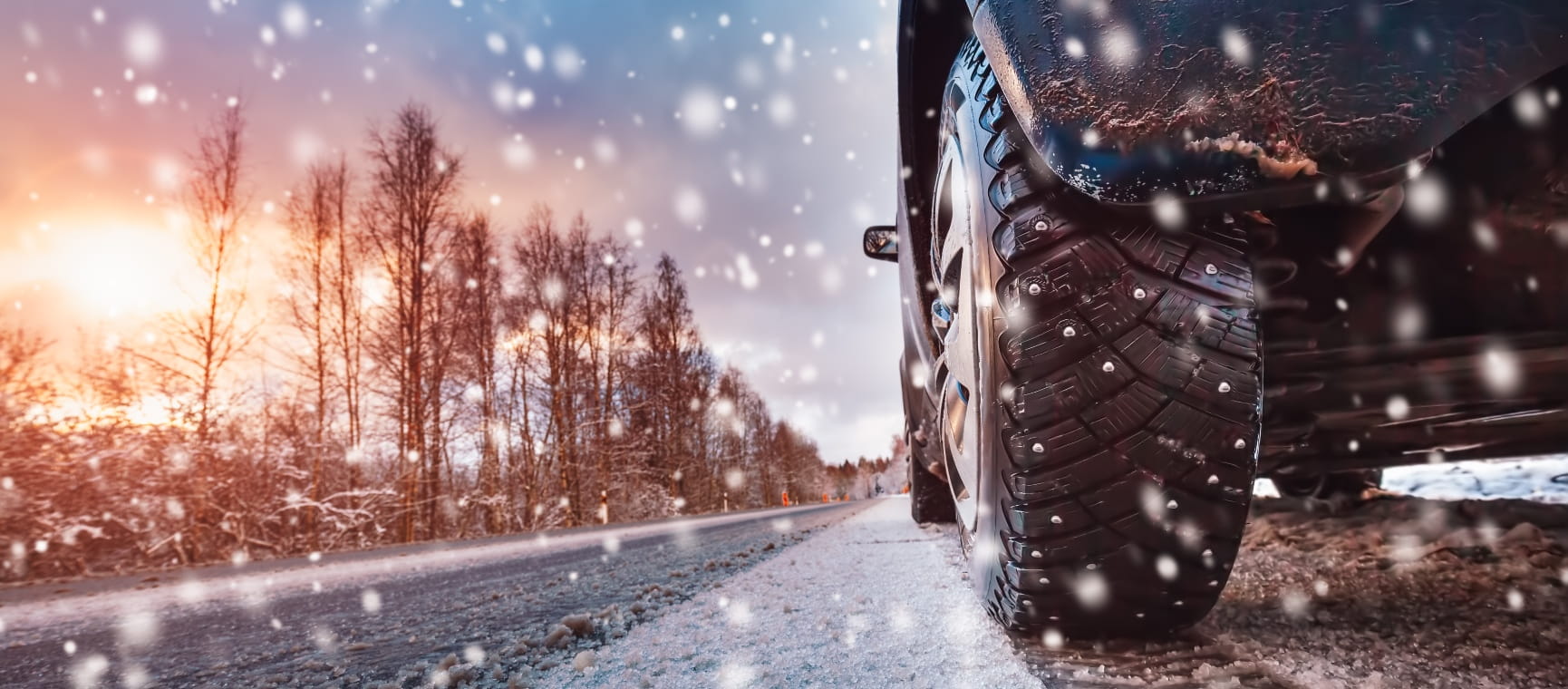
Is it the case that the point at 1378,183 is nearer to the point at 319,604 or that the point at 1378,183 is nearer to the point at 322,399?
the point at 319,604

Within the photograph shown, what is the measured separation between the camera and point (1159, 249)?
1.07m

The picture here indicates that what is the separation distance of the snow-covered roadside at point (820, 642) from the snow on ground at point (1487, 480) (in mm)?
2088

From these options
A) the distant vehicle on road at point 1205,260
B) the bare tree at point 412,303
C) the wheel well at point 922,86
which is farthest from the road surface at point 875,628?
the bare tree at point 412,303

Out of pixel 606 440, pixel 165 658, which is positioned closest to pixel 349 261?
pixel 606 440

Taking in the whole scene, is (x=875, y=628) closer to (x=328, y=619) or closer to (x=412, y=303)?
(x=328, y=619)

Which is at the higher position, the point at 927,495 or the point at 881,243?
the point at 881,243

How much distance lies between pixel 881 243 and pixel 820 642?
5.07 ft

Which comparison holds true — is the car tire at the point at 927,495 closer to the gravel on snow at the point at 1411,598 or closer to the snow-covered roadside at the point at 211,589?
the gravel on snow at the point at 1411,598

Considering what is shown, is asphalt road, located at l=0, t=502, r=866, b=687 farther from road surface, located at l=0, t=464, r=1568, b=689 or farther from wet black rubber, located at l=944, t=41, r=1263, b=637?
wet black rubber, located at l=944, t=41, r=1263, b=637

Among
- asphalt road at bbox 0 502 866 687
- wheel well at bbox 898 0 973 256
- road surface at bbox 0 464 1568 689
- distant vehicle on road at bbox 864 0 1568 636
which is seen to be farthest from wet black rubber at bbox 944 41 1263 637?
asphalt road at bbox 0 502 866 687

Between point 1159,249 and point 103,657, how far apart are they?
2.83 meters

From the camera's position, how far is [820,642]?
1451 mm

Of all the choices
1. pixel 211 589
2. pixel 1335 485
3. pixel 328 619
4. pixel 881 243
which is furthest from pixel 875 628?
pixel 211 589

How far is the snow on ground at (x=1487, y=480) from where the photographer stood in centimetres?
286
